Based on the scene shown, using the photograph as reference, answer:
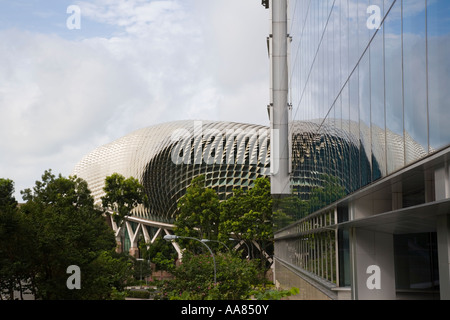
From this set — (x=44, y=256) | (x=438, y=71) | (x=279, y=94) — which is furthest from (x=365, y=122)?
(x=279, y=94)

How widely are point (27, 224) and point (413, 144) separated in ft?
53.5

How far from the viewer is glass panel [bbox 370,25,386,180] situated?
8.52 meters

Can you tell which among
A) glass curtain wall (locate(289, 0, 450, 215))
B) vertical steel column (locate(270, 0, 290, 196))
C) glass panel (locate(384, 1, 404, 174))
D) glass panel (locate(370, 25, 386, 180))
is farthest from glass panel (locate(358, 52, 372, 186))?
vertical steel column (locate(270, 0, 290, 196))

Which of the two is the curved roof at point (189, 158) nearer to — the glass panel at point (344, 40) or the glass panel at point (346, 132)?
the glass panel at point (346, 132)

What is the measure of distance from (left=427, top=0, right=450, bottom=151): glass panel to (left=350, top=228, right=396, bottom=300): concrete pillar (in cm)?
661

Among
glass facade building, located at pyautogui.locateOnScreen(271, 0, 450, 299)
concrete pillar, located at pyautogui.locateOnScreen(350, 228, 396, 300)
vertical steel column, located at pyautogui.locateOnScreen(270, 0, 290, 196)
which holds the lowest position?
concrete pillar, located at pyautogui.locateOnScreen(350, 228, 396, 300)

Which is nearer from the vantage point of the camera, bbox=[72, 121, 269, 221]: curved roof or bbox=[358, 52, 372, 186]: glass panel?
bbox=[358, 52, 372, 186]: glass panel

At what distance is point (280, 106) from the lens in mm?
38031

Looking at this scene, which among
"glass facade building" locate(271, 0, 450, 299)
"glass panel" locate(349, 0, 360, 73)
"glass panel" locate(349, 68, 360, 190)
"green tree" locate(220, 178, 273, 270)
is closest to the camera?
"glass facade building" locate(271, 0, 450, 299)

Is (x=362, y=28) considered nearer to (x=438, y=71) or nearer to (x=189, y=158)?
(x=438, y=71)

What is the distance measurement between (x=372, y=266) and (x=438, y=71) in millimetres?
7113

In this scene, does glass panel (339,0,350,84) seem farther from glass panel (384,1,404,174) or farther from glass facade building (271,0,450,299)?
glass panel (384,1,404,174)
